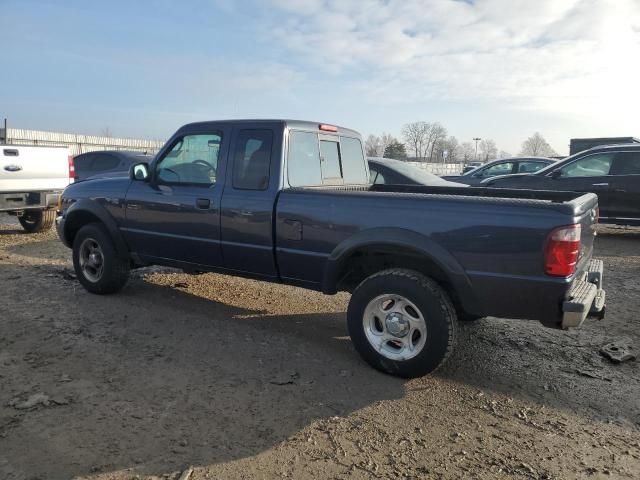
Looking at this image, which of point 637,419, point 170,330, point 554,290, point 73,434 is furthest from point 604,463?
point 170,330

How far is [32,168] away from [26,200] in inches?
22.2

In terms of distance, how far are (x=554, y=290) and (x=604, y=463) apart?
1.02 metres

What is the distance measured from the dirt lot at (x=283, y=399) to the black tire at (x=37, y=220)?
4.59 meters

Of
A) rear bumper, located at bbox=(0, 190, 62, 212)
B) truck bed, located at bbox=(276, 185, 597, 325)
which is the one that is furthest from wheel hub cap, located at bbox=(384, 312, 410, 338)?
rear bumper, located at bbox=(0, 190, 62, 212)

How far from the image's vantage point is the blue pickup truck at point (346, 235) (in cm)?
338

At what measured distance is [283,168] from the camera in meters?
4.48

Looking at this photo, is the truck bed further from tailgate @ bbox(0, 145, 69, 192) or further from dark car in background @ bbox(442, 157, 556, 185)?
dark car in background @ bbox(442, 157, 556, 185)

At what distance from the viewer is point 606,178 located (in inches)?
375

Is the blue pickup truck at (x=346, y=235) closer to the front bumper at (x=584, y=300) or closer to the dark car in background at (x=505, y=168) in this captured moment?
the front bumper at (x=584, y=300)

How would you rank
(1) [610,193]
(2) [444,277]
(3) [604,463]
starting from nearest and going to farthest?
(3) [604,463]
(2) [444,277]
(1) [610,193]

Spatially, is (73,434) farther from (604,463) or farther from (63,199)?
(63,199)

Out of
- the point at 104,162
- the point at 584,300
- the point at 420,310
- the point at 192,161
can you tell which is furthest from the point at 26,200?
the point at 584,300

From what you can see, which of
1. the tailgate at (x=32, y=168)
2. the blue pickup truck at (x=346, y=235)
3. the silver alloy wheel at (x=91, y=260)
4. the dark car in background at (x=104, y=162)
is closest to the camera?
the blue pickup truck at (x=346, y=235)

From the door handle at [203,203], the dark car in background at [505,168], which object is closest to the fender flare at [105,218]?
the door handle at [203,203]
